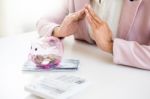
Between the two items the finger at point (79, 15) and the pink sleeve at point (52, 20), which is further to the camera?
the pink sleeve at point (52, 20)

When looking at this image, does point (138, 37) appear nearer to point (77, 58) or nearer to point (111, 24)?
point (111, 24)

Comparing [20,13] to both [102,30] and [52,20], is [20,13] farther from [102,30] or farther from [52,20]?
[102,30]

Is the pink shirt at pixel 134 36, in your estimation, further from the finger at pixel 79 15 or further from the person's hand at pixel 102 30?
the finger at pixel 79 15

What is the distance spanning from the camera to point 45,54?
2.64 ft

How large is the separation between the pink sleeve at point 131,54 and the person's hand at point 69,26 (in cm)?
20

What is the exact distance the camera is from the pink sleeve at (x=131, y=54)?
0.80 m

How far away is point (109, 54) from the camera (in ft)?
3.04

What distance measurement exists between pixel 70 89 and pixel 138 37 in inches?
14.8

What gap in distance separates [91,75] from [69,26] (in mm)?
310

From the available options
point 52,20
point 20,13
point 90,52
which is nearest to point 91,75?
point 90,52

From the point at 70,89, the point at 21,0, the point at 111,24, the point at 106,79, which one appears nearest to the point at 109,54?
the point at 111,24

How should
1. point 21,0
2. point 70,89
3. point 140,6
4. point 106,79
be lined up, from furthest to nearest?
point 21,0
point 140,6
point 106,79
point 70,89

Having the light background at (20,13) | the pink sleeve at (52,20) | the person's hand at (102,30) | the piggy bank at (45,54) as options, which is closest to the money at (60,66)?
the piggy bank at (45,54)

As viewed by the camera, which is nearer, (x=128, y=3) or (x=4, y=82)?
(x=4, y=82)
